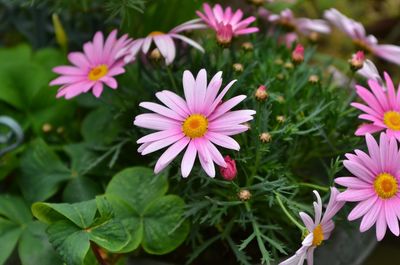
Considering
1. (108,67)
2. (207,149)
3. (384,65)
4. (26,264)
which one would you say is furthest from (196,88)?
(384,65)

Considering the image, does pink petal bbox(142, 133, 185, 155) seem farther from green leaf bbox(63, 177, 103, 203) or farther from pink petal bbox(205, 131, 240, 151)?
green leaf bbox(63, 177, 103, 203)

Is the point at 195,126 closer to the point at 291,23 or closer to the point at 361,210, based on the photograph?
the point at 361,210

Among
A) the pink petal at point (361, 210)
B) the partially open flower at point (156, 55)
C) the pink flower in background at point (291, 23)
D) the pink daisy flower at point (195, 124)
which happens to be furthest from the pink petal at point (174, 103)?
the pink flower in background at point (291, 23)

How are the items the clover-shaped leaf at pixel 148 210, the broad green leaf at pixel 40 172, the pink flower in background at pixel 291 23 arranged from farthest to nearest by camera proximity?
1. the pink flower in background at pixel 291 23
2. the broad green leaf at pixel 40 172
3. the clover-shaped leaf at pixel 148 210

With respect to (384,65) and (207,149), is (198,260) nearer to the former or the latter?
(207,149)

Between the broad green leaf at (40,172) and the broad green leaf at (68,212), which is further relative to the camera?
the broad green leaf at (40,172)

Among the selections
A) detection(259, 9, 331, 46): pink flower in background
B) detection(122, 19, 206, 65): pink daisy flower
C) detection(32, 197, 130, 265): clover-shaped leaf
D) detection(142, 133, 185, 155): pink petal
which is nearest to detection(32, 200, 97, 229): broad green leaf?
detection(32, 197, 130, 265): clover-shaped leaf

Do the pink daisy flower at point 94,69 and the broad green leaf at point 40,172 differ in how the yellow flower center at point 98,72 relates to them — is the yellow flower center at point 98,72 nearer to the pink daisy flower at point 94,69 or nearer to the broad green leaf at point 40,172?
the pink daisy flower at point 94,69
